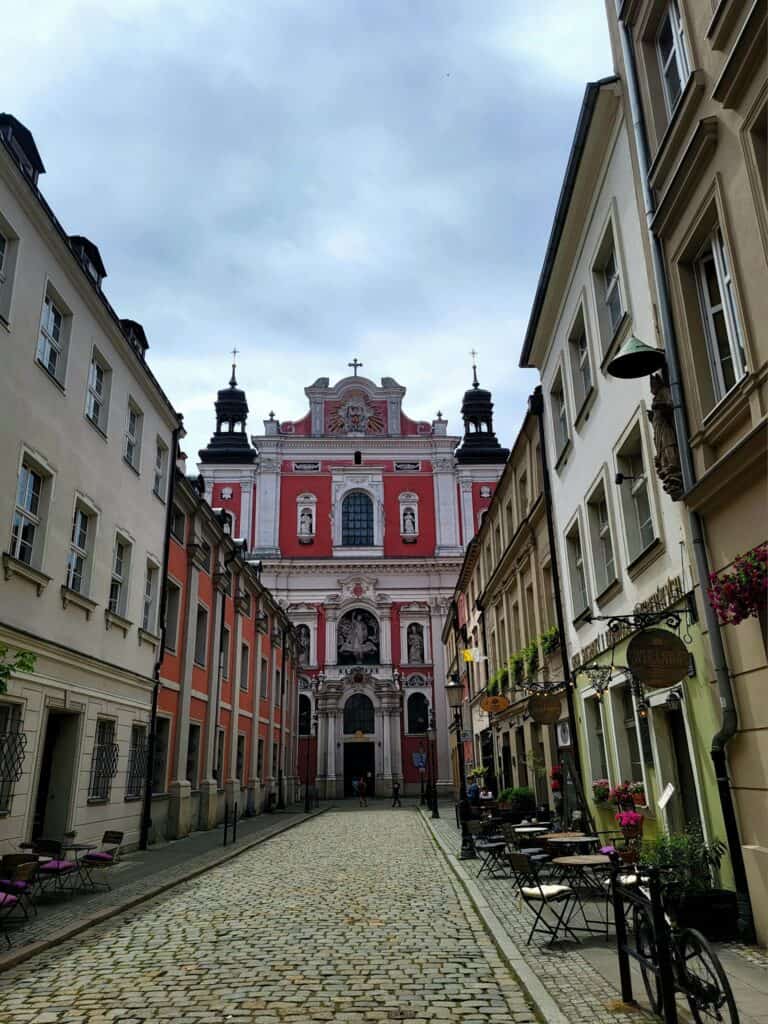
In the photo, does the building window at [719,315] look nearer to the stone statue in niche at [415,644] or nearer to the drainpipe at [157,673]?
the drainpipe at [157,673]

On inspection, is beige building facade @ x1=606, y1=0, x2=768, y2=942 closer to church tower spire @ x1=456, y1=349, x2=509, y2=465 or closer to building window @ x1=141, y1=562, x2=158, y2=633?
building window @ x1=141, y1=562, x2=158, y2=633

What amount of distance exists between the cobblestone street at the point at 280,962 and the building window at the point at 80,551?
5833 millimetres

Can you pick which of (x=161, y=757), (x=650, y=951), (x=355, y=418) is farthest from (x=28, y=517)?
(x=355, y=418)

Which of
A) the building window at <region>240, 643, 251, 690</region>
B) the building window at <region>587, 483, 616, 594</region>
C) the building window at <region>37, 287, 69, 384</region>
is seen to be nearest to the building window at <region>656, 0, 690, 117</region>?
the building window at <region>587, 483, 616, 594</region>

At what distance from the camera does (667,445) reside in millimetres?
8992

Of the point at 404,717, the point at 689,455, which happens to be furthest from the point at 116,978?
the point at 404,717

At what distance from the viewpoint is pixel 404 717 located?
48.1 metres

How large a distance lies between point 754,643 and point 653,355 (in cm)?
324

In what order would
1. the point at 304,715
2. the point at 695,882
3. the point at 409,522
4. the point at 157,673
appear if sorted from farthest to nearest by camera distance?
the point at 409,522 → the point at 304,715 → the point at 157,673 → the point at 695,882

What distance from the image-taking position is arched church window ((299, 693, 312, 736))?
47656 millimetres

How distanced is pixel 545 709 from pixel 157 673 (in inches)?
375

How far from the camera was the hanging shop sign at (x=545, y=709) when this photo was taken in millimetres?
15188

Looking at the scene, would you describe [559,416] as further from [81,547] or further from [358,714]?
[358,714]

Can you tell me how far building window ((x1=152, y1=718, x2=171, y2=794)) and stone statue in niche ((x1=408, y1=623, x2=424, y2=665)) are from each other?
30316 mm
